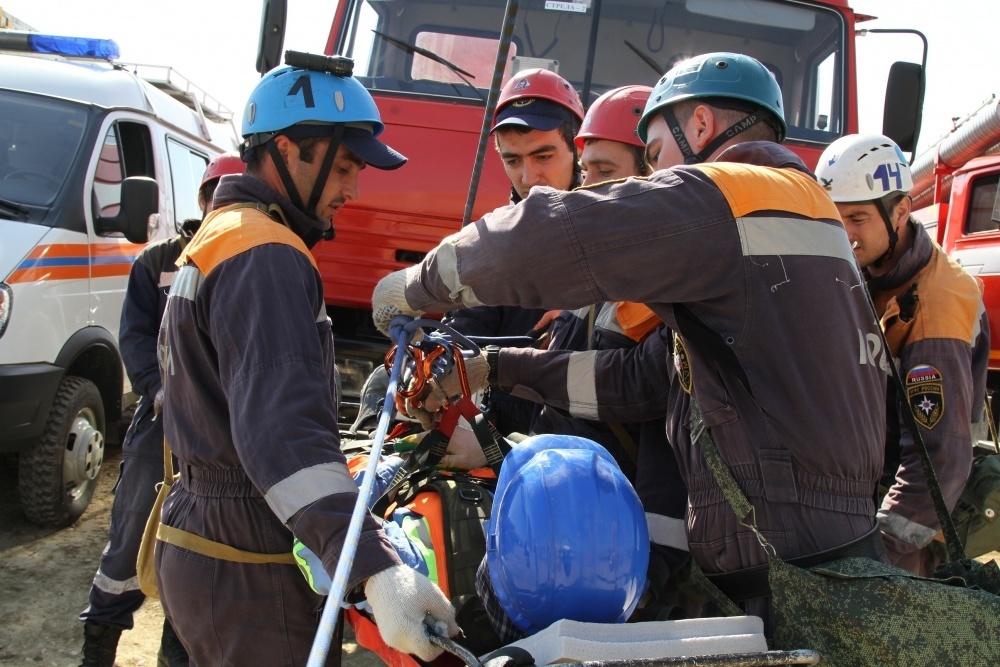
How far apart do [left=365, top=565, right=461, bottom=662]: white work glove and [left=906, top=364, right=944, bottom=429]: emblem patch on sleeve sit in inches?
67.0

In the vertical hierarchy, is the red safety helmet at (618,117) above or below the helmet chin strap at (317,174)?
above

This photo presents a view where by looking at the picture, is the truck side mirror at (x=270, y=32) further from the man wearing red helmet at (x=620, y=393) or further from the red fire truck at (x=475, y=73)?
the man wearing red helmet at (x=620, y=393)

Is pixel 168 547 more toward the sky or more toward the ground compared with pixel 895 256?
more toward the ground

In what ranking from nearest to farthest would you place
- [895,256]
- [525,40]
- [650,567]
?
[650,567], [895,256], [525,40]

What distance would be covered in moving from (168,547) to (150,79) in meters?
5.99

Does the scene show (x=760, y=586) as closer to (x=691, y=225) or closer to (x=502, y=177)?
(x=691, y=225)

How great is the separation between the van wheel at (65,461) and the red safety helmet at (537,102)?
10.2 feet

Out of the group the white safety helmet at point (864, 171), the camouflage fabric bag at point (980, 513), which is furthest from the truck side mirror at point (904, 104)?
the camouflage fabric bag at point (980, 513)

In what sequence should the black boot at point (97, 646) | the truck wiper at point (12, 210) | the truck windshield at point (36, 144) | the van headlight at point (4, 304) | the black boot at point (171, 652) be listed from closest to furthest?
the black boot at point (171, 652)
the black boot at point (97, 646)
the van headlight at point (4, 304)
the truck wiper at point (12, 210)
the truck windshield at point (36, 144)

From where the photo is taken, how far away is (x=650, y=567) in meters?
1.92

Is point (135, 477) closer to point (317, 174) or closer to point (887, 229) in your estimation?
point (317, 174)

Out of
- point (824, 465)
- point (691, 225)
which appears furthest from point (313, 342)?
point (824, 465)

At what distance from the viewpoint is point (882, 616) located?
1418 mm

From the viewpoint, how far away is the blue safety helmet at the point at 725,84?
185 centimetres
